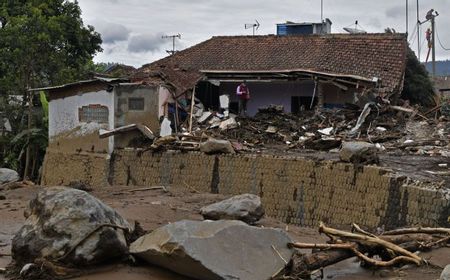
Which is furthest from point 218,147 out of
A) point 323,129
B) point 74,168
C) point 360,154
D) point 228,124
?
point 74,168

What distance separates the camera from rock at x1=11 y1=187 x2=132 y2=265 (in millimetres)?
6164

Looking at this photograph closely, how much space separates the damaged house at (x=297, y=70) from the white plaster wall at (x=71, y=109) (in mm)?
1867

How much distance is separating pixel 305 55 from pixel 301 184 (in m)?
11.7

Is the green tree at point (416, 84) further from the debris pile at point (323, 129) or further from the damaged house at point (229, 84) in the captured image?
the debris pile at point (323, 129)

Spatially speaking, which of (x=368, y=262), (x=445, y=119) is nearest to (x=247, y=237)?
(x=368, y=262)

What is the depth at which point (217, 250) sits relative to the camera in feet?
19.0

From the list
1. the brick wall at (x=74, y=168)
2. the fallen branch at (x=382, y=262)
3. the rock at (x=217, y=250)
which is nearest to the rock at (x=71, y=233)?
the rock at (x=217, y=250)

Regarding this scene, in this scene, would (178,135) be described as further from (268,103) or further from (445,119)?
(445,119)

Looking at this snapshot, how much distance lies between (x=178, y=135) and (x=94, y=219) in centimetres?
1138

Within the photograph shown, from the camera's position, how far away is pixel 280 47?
2527cm

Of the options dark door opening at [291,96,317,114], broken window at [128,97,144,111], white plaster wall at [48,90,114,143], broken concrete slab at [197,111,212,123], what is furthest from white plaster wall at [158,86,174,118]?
dark door opening at [291,96,317,114]

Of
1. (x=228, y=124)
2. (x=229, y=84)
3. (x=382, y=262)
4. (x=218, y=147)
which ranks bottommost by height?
(x=382, y=262)

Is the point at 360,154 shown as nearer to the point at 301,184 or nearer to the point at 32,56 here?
the point at 301,184

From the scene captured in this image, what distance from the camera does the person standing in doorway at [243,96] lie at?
886 inches
